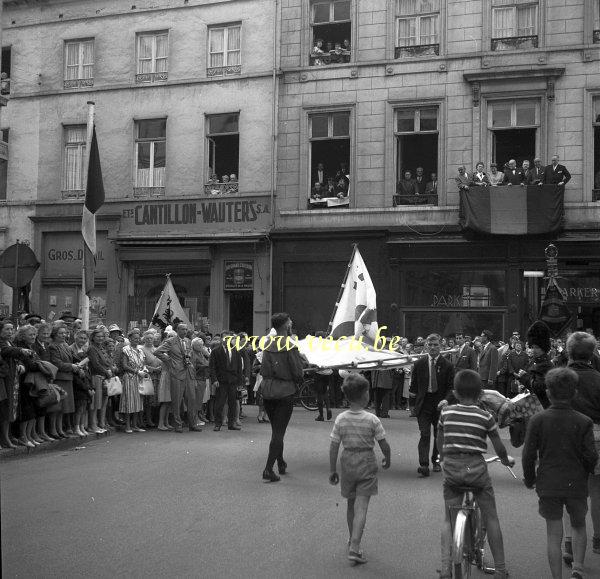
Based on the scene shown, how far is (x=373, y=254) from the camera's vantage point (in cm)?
2380

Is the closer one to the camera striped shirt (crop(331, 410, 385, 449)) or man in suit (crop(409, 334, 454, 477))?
striped shirt (crop(331, 410, 385, 449))

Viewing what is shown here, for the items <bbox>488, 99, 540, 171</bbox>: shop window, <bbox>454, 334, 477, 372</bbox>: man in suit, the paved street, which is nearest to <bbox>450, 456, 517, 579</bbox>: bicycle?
the paved street

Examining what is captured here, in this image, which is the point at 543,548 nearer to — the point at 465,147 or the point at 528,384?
the point at 528,384

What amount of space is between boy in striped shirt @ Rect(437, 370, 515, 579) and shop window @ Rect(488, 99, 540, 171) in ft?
60.7

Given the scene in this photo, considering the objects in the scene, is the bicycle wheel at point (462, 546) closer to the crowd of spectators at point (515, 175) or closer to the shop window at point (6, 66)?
the crowd of spectators at point (515, 175)

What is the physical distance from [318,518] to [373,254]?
642 inches

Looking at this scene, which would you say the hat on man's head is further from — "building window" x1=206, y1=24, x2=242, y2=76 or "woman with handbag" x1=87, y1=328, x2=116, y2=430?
"building window" x1=206, y1=24, x2=242, y2=76

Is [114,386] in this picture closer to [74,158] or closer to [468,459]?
[468,459]

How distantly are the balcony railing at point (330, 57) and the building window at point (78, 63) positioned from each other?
299 inches

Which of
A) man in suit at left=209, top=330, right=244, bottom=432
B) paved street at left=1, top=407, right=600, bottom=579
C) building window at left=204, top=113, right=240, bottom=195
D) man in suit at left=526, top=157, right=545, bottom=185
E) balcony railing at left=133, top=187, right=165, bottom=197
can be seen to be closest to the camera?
paved street at left=1, top=407, right=600, bottom=579

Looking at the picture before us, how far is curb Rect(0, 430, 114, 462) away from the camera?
38.2 feet

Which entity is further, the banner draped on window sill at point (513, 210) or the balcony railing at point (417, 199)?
the balcony railing at point (417, 199)

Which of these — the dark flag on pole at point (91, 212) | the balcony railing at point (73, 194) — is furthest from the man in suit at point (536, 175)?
the balcony railing at point (73, 194)

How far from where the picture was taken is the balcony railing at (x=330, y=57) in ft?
81.6
